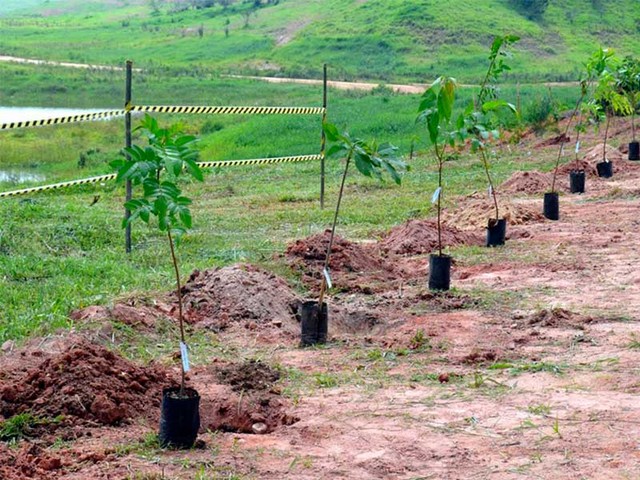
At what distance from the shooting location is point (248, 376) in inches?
250

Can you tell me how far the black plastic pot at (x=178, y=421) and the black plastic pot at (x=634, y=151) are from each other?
1512 centimetres

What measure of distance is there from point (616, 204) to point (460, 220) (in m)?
2.30

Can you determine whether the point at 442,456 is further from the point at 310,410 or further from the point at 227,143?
the point at 227,143

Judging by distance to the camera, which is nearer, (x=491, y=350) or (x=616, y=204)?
(x=491, y=350)

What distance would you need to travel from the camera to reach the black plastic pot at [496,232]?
11.1m

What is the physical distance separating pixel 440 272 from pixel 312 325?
1861 mm

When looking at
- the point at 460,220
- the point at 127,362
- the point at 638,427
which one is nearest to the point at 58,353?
the point at 127,362

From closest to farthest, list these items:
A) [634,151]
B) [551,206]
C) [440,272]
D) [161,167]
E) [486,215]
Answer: [161,167] → [440,272] → [486,215] → [551,206] → [634,151]

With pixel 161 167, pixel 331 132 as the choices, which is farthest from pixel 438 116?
pixel 161 167

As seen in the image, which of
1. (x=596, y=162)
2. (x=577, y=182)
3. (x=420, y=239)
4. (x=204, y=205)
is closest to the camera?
(x=420, y=239)

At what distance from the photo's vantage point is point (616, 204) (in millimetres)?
13898

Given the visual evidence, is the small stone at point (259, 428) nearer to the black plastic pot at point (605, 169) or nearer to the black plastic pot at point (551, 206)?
the black plastic pot at point (551, 206)

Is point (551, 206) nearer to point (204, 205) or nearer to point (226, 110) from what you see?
point (226, 110)

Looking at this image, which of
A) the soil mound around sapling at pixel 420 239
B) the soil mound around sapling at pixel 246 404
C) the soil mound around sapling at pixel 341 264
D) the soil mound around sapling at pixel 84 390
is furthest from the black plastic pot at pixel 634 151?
the soil mound around sapling at pixel 84 390
